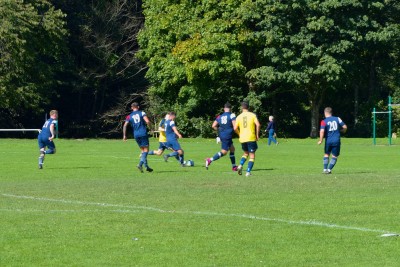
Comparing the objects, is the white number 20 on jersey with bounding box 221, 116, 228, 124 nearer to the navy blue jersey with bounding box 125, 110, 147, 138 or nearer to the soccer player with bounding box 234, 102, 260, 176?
the soccer player with bounding box 234, 102, 260, 176

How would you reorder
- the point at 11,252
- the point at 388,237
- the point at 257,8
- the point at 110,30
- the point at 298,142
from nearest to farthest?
the point at 11,252
the point at 388,237
the point at 298,142
the point at 257,8
the point at 110,30

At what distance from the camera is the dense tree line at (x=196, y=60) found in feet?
214

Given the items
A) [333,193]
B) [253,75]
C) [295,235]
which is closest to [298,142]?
[253,75]

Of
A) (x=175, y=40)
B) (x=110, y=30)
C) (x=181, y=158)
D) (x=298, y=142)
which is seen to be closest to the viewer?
(x=181, y=158)

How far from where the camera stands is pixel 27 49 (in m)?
66.4

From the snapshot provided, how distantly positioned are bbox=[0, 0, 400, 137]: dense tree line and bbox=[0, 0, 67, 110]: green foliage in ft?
0.29

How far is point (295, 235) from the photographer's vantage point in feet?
45.4

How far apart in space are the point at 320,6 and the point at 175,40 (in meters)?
11.0

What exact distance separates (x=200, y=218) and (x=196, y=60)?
5067 cm

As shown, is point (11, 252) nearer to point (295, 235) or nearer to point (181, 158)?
point (295, 235)

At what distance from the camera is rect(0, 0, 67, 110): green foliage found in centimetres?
6519

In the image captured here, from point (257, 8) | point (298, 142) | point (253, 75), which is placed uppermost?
point (257, 8)

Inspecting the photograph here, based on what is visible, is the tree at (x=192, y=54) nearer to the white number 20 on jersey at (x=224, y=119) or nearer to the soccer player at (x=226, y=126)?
the soccer player at (x=226, y=126)

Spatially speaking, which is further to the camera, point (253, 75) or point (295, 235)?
point (253, 75)
